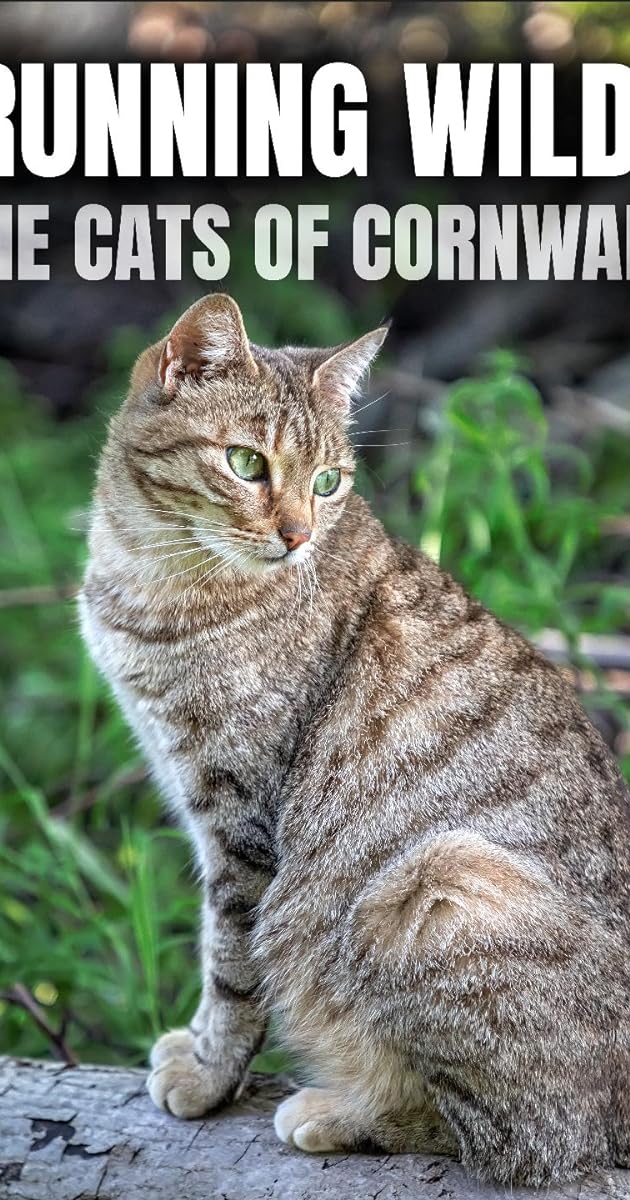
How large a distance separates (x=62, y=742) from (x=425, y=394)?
6.77 feet

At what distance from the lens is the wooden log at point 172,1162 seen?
2.29 meters

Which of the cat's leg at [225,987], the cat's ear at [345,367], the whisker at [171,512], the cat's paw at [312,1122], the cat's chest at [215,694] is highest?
the cat's ear at [345,367]

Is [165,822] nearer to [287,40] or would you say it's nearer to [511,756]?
[511,756]

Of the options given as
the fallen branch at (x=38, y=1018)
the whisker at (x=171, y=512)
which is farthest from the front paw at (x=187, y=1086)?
the whisker at (x=171, y=512)

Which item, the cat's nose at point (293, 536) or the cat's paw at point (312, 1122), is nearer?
the cat's paw at point (312, 1122)

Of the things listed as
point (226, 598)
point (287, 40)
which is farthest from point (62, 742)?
point (287, 40)

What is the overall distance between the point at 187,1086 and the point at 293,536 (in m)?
1.08

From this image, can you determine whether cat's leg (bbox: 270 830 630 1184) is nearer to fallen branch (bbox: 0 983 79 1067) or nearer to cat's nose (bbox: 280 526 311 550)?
cat's nose (bbox: 280 526 311 550)

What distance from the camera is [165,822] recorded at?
462 centimetres

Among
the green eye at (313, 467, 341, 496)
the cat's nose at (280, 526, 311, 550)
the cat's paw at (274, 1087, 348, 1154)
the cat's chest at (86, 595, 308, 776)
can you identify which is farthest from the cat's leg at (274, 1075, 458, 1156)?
the green eye at (313, 467, 341, 496)

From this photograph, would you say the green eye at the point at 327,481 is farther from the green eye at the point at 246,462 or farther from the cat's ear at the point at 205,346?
the cat's ear at the point at 205,346

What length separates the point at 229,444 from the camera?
261 centimetres

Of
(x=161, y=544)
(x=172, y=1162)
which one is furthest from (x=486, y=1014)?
(x=161, y=544)

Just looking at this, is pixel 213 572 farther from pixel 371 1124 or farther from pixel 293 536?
pixel 371 1124
